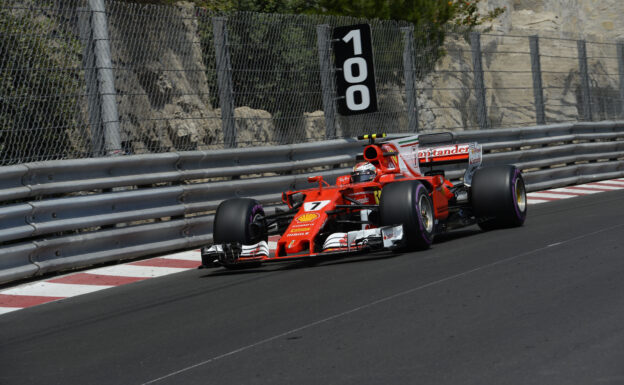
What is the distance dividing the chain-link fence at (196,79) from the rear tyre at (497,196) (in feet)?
9.70

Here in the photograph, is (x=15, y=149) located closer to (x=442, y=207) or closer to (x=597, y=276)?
(x=442, y=207)

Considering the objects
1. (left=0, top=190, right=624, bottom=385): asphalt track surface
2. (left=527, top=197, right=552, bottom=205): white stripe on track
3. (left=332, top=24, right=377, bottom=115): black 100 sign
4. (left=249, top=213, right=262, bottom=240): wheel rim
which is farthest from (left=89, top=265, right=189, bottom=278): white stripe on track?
(left=527, top=197, right=552, bottom=205): white stripe on track

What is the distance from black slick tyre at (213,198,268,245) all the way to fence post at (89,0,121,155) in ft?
5.24

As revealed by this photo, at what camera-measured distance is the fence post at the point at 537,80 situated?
53.9 ft

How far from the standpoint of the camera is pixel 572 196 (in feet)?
48.4

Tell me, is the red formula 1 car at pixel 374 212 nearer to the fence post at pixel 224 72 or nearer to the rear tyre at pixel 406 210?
the rear tyre at pixel 406 210

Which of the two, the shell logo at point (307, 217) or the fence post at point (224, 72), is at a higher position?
the fence post at point (224, 72)

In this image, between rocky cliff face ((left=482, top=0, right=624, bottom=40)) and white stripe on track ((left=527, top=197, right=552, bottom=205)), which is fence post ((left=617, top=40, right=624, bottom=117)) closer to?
white stripe on track ((left=527, top=197, right=552, bottom=205))

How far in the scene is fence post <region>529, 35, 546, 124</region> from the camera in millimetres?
16438

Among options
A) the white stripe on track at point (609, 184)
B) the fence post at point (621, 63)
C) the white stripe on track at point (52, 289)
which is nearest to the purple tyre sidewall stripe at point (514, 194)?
the white stripe on track at point (52, 289)

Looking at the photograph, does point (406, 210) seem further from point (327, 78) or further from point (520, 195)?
point (327, 78)

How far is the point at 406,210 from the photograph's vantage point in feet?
26.5

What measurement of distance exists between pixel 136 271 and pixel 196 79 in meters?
2.64

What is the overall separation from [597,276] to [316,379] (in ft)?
9.28
